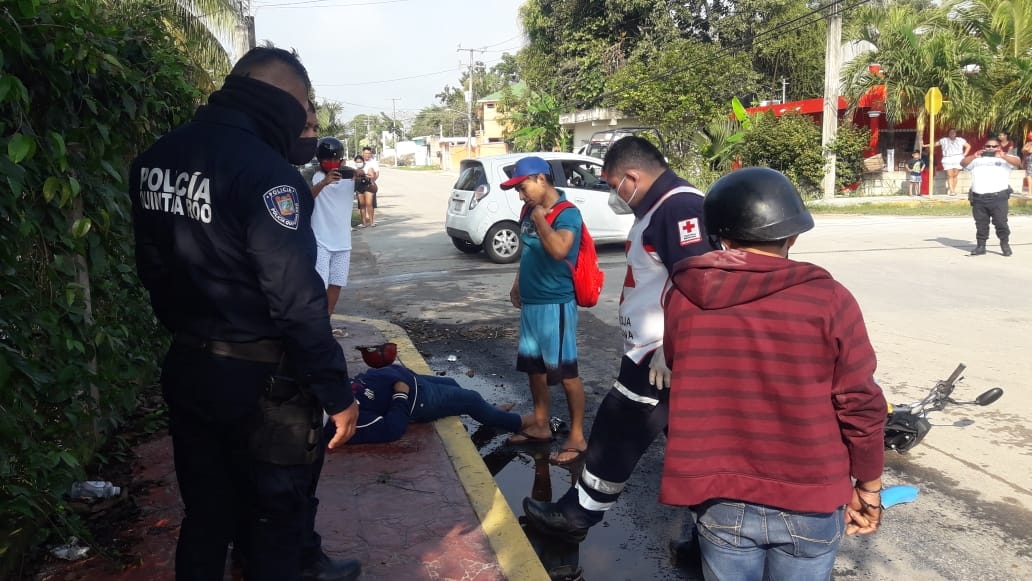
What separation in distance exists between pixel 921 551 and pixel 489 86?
92.6m

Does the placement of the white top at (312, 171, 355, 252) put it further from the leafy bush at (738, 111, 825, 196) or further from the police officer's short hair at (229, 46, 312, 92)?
the leafy bush at (738, 111, 825, 196)

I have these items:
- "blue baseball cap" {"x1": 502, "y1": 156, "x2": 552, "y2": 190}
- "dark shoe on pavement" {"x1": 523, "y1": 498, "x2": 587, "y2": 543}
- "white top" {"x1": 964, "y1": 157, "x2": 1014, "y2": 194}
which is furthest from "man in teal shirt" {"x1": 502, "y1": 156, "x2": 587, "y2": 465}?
"white top" {"x1": 964, "y1": 157, "x2": 1014, "y2": 194}

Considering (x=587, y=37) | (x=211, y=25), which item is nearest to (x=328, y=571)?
(x=211, y=25)

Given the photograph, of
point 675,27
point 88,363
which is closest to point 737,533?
point 88,363

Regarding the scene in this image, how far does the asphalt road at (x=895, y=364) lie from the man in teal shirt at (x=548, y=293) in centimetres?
43

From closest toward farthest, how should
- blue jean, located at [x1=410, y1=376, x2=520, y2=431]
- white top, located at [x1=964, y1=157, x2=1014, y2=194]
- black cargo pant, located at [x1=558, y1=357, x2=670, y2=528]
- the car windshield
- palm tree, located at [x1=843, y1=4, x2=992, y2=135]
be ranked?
1. black cargo pant, located at [x1=558, y1=357, x2=670, y2=528]
2. blue jean, located at [x1=410, y1=376, x2=520, y2=431]
3. white top, located at [x1=964, y1=157, x2=1014, y2=194]
4. the car windshield
5. palm tree, located at [x1=843, y1=4, x2=992, y2=135]

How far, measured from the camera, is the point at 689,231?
3201mm

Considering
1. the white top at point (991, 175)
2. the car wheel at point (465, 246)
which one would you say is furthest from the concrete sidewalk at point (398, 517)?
the white top at point (991, 175)

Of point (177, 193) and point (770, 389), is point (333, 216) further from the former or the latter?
point (770, 389)

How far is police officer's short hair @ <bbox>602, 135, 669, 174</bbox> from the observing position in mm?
3584

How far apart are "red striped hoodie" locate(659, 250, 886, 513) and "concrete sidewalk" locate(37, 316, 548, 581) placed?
4.54 feet

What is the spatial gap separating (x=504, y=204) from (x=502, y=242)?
0.57m

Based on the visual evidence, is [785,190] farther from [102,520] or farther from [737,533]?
[102,520]

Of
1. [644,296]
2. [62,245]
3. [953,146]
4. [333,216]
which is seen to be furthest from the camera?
[953,146]
